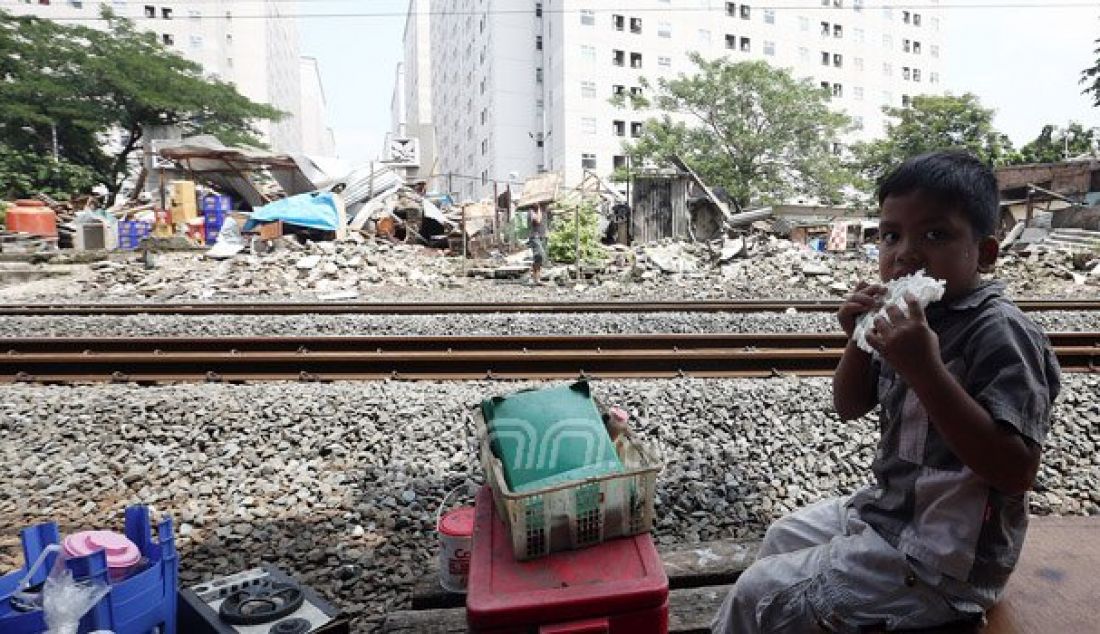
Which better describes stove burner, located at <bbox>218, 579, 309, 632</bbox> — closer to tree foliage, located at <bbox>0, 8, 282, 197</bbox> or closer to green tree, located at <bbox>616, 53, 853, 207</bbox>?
green tree, located at <bbox>616, 53, 853, 207</bbox>

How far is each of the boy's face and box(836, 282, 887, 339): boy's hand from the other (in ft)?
0.25

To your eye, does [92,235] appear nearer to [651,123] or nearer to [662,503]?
[662,503]

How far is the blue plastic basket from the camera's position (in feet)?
6.33

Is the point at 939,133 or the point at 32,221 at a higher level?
the point at 939,133

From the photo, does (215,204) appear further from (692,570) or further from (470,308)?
(692,570)

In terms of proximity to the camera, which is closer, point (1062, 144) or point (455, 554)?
point (455, 554)

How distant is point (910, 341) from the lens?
1.50m

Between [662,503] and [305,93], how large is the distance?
157733 millimetres

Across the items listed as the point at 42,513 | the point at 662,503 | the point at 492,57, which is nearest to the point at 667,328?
the point at 662,503


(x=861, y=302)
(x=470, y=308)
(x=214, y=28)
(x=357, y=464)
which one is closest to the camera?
(x=861, y=302)

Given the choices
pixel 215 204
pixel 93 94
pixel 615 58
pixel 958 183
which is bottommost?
pixel 958 183

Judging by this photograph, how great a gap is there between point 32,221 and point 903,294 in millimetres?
26685

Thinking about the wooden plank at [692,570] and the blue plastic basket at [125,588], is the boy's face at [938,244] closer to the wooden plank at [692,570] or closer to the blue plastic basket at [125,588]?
the wooden plank at [692,570]

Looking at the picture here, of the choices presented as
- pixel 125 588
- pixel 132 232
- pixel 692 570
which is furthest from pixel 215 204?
pixel 692 570
